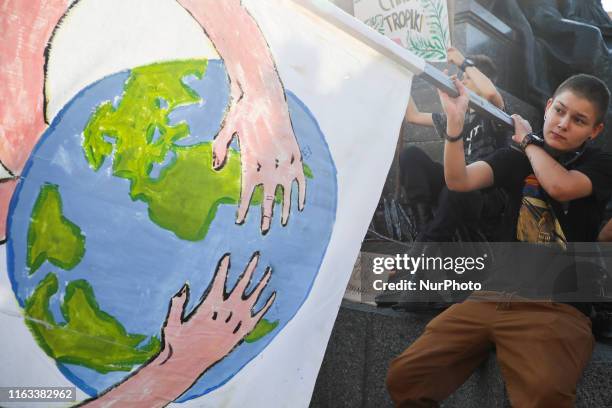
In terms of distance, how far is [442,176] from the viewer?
3350mm

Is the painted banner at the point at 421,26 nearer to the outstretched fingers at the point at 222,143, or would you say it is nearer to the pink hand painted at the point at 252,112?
the pink hand painted at the point at 252,112

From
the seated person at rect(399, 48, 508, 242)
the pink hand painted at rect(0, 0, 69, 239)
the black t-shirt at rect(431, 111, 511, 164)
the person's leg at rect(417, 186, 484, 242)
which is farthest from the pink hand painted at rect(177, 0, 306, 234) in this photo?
the black t-shirt at rect(431, 111, 511, 164)

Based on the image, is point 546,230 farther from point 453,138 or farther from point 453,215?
point 453,215

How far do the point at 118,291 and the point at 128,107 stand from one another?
1.40 feet

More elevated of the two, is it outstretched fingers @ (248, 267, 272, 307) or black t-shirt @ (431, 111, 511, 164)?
black t-shirt @ (431, 111, 511, 164)

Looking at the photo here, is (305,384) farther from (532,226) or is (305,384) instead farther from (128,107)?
(532,226)

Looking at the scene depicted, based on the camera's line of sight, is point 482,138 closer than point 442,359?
No

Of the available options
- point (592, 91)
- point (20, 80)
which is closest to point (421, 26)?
point (592, 91)

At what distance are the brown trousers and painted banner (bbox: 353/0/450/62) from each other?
1.35 m

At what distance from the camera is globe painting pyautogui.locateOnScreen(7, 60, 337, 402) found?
1319 mm

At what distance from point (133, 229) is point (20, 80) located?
15.8 inches

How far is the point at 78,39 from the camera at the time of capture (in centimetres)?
134

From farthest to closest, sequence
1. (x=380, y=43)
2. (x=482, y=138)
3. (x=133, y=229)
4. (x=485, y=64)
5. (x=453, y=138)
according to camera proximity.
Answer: (x=485, y=64), (x=482, y=138), (x=453, y=138), (x=380, y=43), (x=133, y=229)

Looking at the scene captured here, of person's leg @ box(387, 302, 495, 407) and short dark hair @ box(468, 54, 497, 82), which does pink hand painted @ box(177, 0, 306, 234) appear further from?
short dark hair @ box(468, 54, 497, 82)
